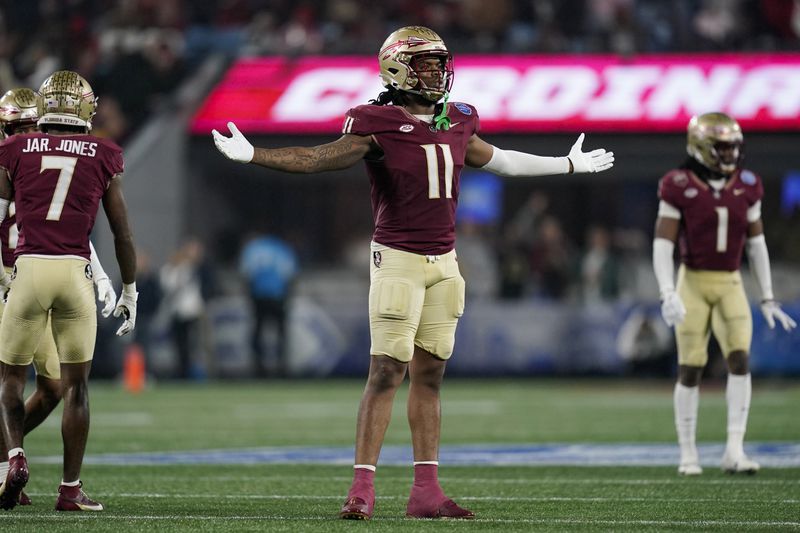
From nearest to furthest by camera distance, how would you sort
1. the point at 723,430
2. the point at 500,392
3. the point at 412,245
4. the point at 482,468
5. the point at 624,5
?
the point at 412,245 < the point at 482,468 < the point at 723,430 < the point at 500,392 < the point at 624,5

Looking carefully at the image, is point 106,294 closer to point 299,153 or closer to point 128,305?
point 128,305

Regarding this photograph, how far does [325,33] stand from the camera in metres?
21.3

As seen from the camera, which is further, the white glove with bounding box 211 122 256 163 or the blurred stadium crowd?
the blurred stadium crowd

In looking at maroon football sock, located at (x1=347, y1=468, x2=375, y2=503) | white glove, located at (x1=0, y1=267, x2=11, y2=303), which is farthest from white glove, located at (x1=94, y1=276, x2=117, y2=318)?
maroon football sock, located at (x1=347, y1=468, x2=375, y2=503)

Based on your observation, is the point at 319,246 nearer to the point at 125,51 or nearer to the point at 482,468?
the point at 125,51

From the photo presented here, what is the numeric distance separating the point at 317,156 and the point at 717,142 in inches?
142

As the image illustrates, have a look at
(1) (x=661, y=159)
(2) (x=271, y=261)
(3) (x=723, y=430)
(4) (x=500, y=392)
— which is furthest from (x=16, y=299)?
(1) (x=661, y=159)

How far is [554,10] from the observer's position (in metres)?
20.4

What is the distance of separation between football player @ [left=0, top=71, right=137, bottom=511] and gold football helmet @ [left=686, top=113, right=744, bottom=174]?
3.91 metres

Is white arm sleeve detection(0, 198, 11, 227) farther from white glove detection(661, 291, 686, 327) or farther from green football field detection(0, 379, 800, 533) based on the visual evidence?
white glove detection(661, 291, 686, 327)

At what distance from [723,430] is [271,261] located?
7.88 metres

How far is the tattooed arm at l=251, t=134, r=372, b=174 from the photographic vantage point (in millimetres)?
6211

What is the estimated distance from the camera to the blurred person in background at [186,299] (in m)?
18.3

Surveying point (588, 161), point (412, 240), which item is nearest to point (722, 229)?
point (588, 161)
